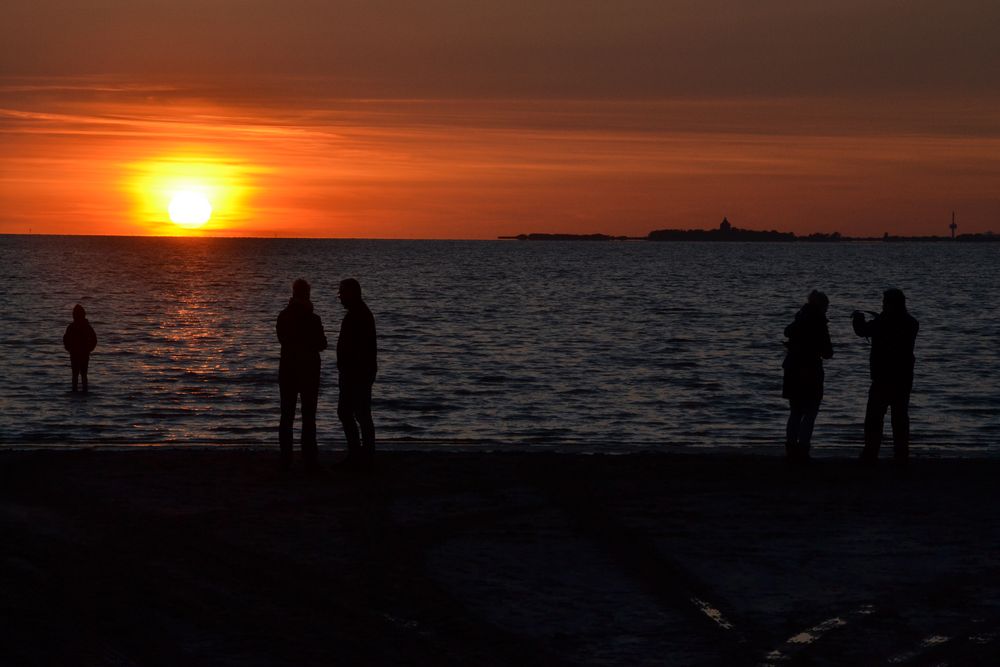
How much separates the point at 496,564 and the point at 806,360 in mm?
5401

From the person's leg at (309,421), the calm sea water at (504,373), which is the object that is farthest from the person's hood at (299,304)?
the calm sea water at (504,373)

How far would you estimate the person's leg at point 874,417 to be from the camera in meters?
13.8

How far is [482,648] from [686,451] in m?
9.21

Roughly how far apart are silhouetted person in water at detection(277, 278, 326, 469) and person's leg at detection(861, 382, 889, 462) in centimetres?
571

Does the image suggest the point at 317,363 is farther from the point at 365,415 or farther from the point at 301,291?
the point at 301,291

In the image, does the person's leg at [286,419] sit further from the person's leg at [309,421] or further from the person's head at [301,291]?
the person's head at [301,291]

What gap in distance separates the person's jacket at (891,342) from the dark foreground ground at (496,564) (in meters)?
1.08

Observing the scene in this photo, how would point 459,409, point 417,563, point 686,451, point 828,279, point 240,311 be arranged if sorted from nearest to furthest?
point 417,563 → point 686,451 → point 459,409 → point 240,311 → point 828,279

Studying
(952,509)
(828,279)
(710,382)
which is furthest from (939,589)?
(828,279)

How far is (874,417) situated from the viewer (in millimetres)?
13836

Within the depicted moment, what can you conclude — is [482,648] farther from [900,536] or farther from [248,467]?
[248,467]

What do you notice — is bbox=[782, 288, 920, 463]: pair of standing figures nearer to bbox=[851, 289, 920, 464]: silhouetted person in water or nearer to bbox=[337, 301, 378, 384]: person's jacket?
bbox=[851, 289, 920, 464]: silhouetted person in water

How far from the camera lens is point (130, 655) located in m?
7.24

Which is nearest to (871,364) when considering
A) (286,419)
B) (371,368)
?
(371,368)
